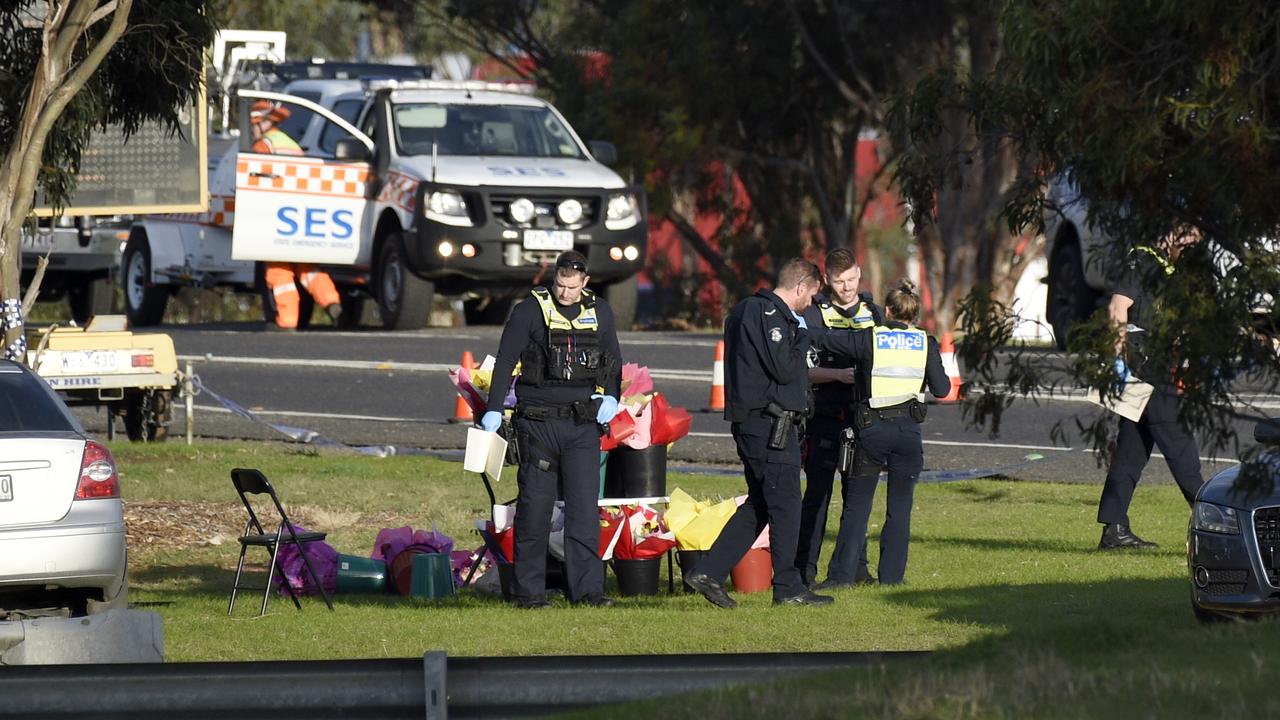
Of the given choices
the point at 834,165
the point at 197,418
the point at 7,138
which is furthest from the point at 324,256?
the point at 834,165

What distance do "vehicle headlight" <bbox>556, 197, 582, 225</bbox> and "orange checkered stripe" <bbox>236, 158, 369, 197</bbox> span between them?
2.15 m

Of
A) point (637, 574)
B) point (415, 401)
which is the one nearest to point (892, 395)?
point (637, 574)

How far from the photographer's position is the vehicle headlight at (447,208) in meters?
20.8

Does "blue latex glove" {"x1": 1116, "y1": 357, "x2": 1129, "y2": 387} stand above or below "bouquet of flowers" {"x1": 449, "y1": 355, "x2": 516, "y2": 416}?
above

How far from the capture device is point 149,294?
2561 centimetres

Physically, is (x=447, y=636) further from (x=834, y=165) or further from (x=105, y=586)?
(x=834, y=165)

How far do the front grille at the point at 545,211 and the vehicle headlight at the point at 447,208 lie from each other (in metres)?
0.28

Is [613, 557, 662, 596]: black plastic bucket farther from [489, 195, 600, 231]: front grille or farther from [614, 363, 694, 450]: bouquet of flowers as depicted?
[489, 195, 600, 231]: front grille

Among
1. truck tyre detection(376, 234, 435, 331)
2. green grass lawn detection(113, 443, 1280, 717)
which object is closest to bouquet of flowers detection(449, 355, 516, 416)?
green grass lawn detection(113, 443, 1280, 717)

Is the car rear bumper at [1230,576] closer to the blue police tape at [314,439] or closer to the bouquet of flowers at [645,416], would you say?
the bouquet of flowers at [645,416]

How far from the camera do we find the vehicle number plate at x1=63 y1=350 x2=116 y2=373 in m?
15.7

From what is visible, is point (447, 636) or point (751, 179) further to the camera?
point (751, 179)

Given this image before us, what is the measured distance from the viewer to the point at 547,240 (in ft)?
68.6

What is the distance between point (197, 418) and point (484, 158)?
4.54 m
